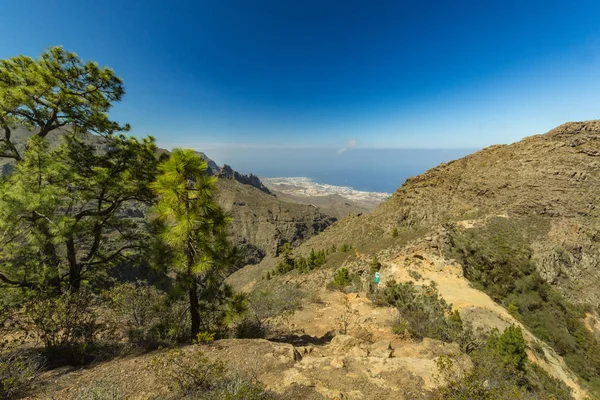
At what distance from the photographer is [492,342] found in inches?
427

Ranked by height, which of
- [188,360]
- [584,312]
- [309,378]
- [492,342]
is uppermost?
[188,360]

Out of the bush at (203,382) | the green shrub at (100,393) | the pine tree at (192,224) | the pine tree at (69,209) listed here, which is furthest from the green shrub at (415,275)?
the green shrub at (100,393)

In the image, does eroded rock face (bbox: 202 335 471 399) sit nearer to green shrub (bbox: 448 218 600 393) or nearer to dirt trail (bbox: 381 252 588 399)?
dirt trail (bbox: 381 252 588 399)

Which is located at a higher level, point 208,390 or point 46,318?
point 46,318

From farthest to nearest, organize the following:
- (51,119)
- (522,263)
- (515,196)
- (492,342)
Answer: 1. (515,196)
2. (522,263)
3. (492,342)
4. (51,119)

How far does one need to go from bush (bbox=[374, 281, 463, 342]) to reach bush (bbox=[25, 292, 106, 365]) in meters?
9.78

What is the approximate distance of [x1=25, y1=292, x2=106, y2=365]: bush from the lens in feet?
19.2

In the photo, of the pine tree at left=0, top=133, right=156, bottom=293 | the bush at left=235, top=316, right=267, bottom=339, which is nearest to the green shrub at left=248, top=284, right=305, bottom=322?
the bush at left=235, top=316, right=267, bottom=339

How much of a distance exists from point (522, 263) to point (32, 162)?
33429 millimetres

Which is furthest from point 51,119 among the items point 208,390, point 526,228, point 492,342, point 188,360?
point 526,228

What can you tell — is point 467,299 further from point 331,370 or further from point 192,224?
point 192,224

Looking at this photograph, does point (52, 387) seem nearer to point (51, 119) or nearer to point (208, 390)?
point (208, 390)

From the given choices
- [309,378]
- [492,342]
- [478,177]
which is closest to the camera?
[309,378]

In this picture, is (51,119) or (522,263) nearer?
(51,119)
